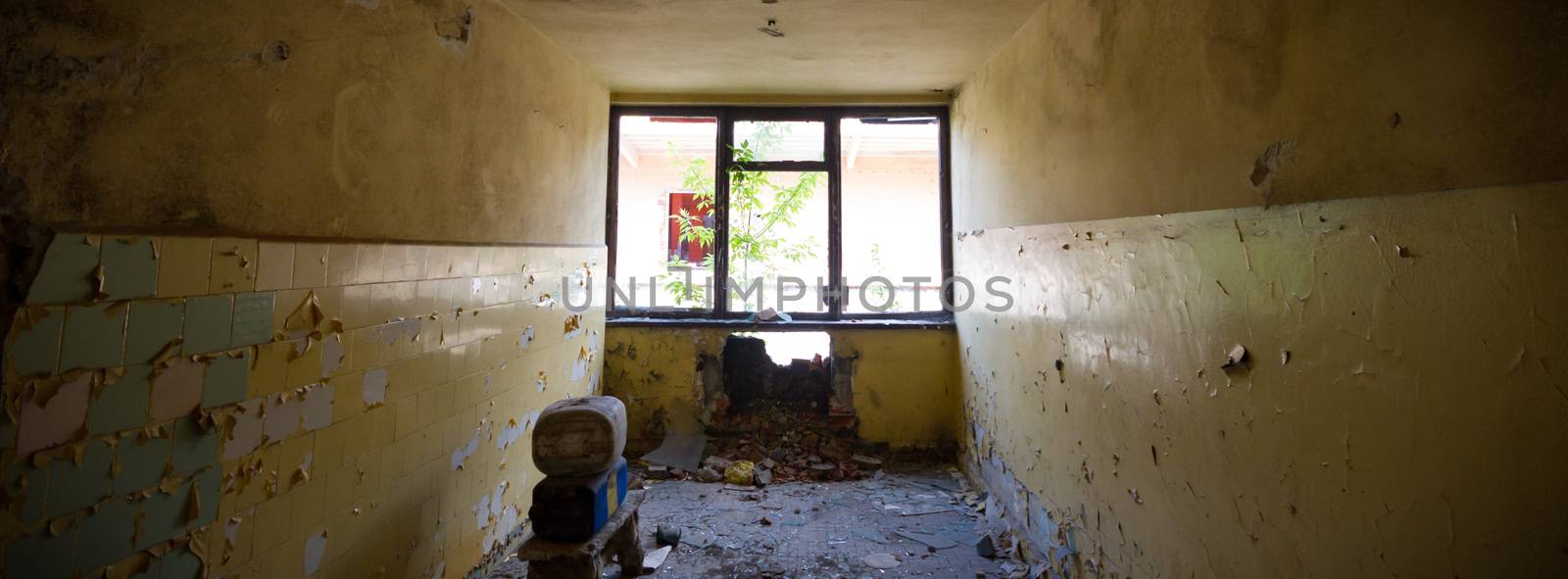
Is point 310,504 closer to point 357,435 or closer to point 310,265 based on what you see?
point 357,435

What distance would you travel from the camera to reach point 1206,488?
1.40m

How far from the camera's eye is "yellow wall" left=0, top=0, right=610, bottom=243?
3.39ft

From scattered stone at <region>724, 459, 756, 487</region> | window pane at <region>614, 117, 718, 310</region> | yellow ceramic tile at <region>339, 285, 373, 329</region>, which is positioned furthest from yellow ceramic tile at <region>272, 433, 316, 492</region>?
window pane at <region>614, 117, 718, 310</region>

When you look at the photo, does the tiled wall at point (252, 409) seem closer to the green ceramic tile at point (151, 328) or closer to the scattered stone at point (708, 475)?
the green ceramic tile at point (151, 328)

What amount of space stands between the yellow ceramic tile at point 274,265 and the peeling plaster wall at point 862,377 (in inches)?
97.2

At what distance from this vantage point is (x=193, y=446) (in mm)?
1246

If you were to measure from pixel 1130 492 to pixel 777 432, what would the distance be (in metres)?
2.49

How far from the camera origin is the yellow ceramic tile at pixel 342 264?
155 cm

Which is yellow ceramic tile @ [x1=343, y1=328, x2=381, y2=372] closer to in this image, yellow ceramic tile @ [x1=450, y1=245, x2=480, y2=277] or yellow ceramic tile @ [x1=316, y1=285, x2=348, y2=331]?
yellow ceramic tile @ [x1=316, y1=285, x2=348, y2=331]

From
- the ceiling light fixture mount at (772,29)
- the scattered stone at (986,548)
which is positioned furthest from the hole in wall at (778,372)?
the ceiling light fixture mount at (772,29)

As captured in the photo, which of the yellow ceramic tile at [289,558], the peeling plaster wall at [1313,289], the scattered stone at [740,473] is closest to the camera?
the peeling plaster wall at [1313,289]

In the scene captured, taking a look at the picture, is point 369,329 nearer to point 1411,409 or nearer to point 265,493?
point 265,493

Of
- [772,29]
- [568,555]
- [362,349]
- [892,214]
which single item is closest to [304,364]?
[362,349]

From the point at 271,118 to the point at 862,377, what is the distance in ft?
10.6
